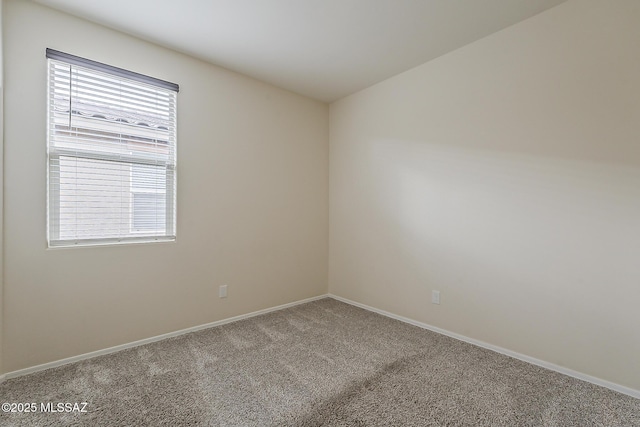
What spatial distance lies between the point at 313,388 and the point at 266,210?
6.27 ft

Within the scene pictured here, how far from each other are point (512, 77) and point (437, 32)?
69cm

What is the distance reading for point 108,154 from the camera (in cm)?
235

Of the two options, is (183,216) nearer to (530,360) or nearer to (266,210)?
(266,210)

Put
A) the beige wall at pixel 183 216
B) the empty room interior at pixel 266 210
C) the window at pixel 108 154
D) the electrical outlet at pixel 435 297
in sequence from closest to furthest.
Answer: the empty room interior at pixel 266 210 → the beige wall at pixel 183 216 → the window at pixel 108 154 → the electrical outlet at pixel 435 297

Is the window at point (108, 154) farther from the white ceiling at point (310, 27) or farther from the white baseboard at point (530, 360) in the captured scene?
the white baseboard at point (530, 360)

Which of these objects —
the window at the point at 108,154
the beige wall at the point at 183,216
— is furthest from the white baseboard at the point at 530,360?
the window at the point at 108,154

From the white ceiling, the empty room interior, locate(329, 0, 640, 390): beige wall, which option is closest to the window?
the empty room interior

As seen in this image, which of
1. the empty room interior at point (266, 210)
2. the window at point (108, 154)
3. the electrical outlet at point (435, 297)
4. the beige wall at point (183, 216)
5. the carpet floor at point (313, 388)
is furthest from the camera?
the electrical outlet at point (435, 297)

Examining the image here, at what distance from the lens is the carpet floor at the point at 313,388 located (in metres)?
1.63

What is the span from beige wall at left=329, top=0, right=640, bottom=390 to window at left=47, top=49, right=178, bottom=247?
2.16m

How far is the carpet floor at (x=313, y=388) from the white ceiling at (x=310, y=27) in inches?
101

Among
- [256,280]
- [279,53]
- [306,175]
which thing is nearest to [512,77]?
[279,53]

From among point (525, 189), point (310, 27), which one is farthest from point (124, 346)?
point (525, 189)

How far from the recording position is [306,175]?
12.1 ft
